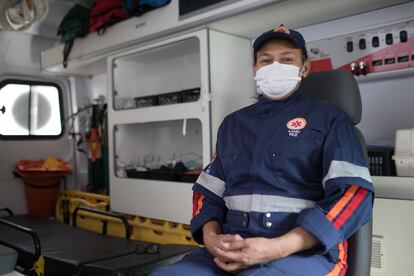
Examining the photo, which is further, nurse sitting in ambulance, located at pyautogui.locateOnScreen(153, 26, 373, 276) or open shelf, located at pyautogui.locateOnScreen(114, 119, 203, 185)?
open shelf, located at pyautogui.locateOnScreen(114, 119, 203, 185)

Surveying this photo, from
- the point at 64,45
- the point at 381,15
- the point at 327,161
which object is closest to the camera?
the point at 327,161

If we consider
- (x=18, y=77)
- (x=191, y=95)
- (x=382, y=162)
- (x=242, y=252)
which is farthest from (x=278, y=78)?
(x=18, y=77)

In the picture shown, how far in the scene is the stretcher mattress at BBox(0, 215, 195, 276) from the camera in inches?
75.8

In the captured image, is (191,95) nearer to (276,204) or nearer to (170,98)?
(170,98)

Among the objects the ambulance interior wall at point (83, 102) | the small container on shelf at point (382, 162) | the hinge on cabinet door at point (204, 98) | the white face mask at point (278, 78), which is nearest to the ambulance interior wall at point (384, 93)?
the small container on shelf at point (382, 162)

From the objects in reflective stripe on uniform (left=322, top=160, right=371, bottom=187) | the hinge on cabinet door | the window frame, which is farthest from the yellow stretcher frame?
reflective stripe on uniform (left=322, top=160, right=371, bottom=187)

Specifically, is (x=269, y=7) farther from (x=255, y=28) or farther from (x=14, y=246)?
(x=14, y=246)

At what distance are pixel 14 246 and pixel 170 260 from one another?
1.12 m

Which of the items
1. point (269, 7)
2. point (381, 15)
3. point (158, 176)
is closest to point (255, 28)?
point (269, 7)

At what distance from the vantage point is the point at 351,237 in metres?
1.31

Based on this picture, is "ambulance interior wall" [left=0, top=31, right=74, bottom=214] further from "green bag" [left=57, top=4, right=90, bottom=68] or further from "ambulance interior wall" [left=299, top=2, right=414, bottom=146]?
"ambulance interior wall" [left=299, top=2, right=414, bottom=146]

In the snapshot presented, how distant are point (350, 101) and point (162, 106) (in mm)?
1517

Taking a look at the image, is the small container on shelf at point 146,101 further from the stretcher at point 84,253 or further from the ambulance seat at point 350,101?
the ambulance seat at point 350,101

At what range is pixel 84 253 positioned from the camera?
2.14 metres
